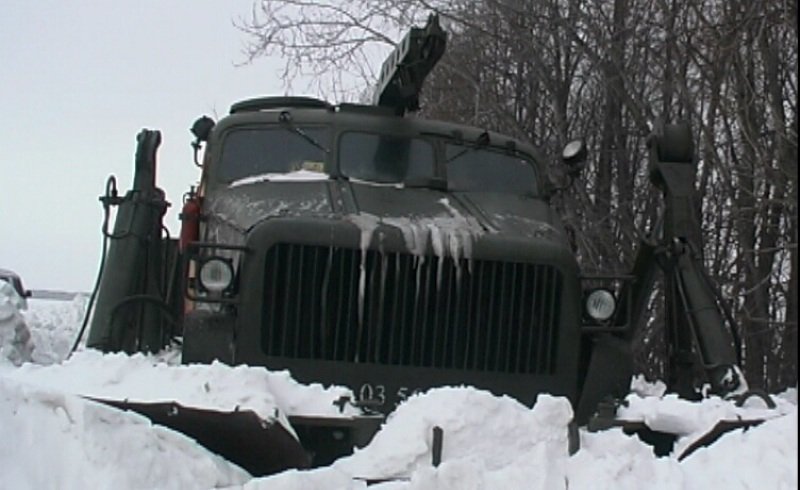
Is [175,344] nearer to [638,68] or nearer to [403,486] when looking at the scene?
[403,486]

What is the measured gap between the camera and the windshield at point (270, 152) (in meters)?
6.63

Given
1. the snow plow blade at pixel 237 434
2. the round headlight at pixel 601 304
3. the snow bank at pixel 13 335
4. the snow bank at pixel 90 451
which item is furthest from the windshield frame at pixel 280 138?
the snow bank at pixel 13 335

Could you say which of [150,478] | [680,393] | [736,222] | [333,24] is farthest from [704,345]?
[333,24]

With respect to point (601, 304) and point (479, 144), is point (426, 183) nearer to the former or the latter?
point (479, 144)

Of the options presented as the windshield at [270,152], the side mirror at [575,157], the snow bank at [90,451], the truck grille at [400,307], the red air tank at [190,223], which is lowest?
the snow bank at [90,451]

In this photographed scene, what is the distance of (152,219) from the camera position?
6855mm

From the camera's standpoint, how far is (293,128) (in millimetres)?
6805

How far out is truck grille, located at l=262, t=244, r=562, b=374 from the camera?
506cm

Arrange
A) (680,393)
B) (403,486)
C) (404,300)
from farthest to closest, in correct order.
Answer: (680,393), (404,300), (403,486)

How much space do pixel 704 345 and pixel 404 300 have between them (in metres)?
1.61

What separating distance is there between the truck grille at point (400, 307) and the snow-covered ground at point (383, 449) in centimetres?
62

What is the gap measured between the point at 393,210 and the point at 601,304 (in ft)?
3.70

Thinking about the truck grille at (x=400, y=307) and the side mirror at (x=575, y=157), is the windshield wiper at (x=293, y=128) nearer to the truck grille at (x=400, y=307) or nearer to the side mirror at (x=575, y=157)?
the side mirror at (x=575, y=157)

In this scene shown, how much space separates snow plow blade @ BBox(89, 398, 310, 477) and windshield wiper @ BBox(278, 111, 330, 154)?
263cm
